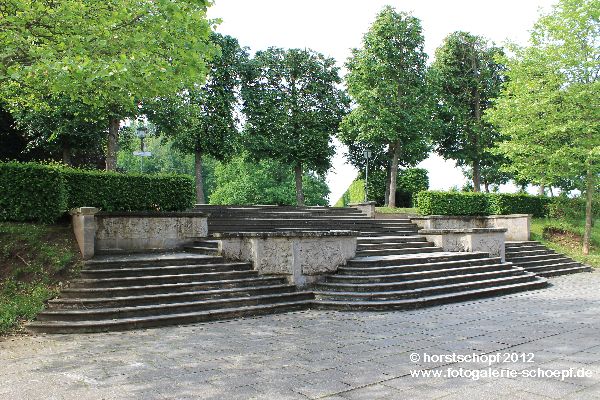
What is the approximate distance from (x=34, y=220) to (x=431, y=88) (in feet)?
78.6

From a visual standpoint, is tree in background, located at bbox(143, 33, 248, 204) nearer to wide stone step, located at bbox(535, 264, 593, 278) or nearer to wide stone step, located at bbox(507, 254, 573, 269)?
wide stone step, located at bbox(507, 254, 573, 269)

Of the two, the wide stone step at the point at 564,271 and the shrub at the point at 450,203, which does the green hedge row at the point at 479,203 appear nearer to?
the shrub at the point at 450,203

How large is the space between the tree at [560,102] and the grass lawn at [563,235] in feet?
3.32

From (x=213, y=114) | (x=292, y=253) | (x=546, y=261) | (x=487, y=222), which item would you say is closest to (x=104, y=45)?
(x=292, y=253)

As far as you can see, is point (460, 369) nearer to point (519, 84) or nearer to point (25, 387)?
point (25, 387)

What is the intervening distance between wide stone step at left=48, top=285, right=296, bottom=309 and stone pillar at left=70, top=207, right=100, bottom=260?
7.34 feet

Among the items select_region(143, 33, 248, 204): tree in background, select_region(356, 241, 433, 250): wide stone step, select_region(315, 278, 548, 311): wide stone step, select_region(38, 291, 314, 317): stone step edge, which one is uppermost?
select_region(143, 33, 248, 204): tree in background

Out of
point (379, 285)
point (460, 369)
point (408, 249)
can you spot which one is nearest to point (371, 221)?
point (408, 249)

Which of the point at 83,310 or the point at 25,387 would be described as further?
the point at 83,310

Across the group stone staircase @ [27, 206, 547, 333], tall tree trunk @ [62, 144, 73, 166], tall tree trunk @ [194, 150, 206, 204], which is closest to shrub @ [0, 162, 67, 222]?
stone staircase @ [27, 206, 547, 333]

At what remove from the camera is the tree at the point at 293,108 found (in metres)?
32.6

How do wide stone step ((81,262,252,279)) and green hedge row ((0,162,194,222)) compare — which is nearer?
wide stone step ((81,262,252,279))

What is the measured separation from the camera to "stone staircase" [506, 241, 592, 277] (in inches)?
674

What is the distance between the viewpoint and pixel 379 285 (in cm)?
1085
